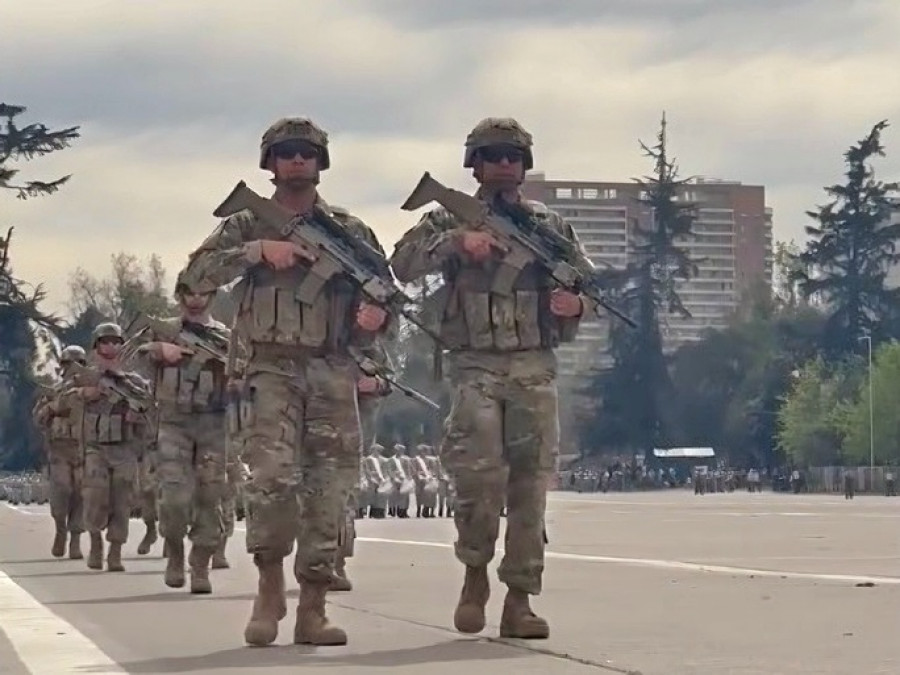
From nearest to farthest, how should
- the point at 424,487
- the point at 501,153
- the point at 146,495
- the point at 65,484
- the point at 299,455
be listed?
the point at 299,455
the point at 501,153
the point at 146,495
the point at 65,484
the point at 424,487

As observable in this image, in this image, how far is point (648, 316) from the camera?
4791 inches

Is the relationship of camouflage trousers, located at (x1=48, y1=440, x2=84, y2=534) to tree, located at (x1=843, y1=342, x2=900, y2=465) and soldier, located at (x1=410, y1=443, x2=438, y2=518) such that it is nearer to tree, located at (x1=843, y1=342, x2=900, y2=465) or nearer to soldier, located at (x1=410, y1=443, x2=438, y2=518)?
soldier, located at (x1=410, y1=443, x2=438, y2=518)

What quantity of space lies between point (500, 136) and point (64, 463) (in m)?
15.6

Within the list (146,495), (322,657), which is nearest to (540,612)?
(322,657)

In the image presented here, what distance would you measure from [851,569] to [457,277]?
7.08 meters

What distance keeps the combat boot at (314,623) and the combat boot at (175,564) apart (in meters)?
6.14

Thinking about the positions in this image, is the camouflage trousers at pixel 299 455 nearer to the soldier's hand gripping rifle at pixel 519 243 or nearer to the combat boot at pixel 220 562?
the soldier's hand gripping rifle at pixel 519 243

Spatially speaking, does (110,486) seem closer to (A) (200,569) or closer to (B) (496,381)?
(A) (200,569)

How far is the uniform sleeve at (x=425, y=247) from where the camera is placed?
11227 millimetres

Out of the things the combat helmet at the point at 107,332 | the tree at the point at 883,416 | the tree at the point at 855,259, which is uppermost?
the tree at the point at 855,259

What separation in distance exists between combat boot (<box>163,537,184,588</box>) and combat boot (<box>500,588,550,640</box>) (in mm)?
6318

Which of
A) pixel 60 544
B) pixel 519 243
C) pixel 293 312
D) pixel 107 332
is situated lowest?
pixel 60 544

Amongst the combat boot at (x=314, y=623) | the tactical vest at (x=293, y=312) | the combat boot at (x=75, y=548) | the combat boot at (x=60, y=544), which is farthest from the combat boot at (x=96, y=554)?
the combat boot at (x=314, y=623)

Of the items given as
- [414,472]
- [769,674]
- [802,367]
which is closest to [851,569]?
[769,674]
